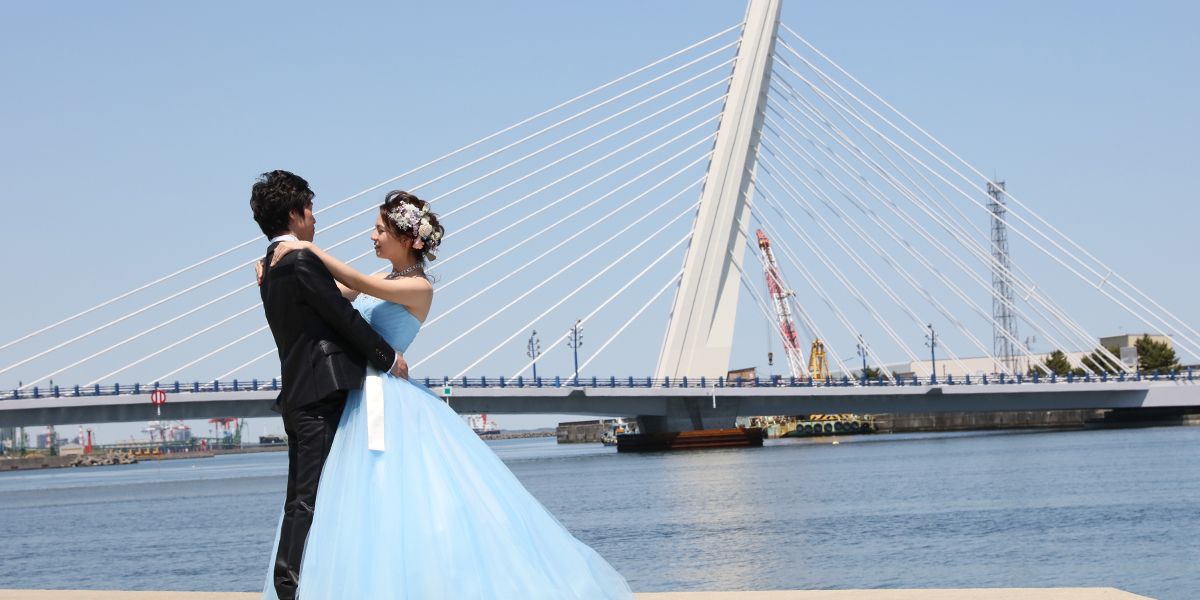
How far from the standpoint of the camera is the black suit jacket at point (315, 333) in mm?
4691

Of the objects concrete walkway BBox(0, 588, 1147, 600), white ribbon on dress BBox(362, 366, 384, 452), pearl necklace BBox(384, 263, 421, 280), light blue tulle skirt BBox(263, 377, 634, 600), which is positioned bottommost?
concrete walkway BBox(0, 588, 1147, 600)

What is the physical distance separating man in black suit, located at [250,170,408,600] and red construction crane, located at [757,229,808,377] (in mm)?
96505

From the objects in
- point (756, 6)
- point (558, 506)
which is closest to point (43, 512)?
point (558, 506)

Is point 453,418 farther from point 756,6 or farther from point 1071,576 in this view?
point 756,6

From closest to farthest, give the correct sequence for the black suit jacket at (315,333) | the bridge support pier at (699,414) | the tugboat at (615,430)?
1. the black suit jacket at (315,333)
2. the bridge support pier at (699,414)
3. the tugboat at (615,430)

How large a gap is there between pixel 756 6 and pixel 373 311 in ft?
150

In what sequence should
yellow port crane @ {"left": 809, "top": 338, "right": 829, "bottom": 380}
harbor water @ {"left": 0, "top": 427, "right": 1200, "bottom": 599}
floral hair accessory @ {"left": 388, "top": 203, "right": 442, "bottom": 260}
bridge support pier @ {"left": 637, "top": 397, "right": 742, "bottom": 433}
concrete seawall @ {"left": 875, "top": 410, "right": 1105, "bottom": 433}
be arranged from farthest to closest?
1. yellow port crane @ {"left": 809, "top": 338, "right": 829, "bottom": 380}
2. concrete seawall @ {"left": 875, "top": 410, "right": 1105, "bottom": 433}
3. bridge support pier @ {"left": 637, "top": 397, "right": 742, "bottom": 433}
4. harbor water @ {"left": 0, "top": 427, "right": 1200, "bottom": 599}
5. floral hair accessory @ {"left": 388, "top": 203, "right": 442, "bottom": 260}

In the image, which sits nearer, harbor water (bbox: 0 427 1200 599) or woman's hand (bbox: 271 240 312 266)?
woman's hand (bbox: 271 240 312 266)

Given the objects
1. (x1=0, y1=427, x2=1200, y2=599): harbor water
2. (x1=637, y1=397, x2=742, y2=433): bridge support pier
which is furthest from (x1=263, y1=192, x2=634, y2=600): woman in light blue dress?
(x1=637, y1=397, x2=742, y2=433): bridge support pier

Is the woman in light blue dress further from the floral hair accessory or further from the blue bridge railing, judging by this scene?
the blue bridge railing

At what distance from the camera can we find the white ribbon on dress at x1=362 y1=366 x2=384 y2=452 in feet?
15.5

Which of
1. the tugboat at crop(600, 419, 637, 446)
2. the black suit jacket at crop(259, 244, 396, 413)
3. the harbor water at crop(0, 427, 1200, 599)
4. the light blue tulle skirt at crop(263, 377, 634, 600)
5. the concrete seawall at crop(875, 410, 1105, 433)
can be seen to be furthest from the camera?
the tugboat at crop(600, 419, 637, 446)

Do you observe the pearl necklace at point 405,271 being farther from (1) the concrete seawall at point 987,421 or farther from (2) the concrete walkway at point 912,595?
(1) the concrete seawall at point 987,421

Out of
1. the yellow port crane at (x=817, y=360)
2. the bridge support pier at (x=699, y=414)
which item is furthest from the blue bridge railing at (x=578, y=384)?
the yellow port crane at (x=817, y=360)
